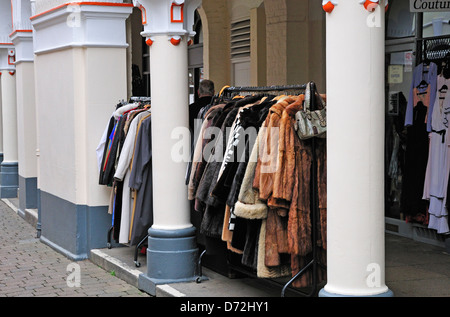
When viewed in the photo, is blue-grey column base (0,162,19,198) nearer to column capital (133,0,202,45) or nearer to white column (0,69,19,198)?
white column (0,69,19,198)

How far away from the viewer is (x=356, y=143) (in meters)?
4.91

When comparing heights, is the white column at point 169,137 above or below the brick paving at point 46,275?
above

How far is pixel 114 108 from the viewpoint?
9.16 meters

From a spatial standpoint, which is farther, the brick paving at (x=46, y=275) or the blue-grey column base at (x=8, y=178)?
the blue-grey column base at (x=8, y=178)

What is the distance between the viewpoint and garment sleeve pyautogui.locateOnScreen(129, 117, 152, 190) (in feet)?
26.4

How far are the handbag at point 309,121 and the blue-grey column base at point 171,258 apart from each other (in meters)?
2.09

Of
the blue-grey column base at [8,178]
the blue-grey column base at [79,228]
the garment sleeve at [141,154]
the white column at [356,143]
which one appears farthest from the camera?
the blue-grey column base at [8,178]

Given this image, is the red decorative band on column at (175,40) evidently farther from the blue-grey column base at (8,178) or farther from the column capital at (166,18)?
the blue-grey column base at (8,178)

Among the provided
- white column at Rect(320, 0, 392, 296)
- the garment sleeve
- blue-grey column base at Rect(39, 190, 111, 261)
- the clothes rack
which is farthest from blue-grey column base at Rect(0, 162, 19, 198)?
white column at Rect(320, 0, 392, 296)

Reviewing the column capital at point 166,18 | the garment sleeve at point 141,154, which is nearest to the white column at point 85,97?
the garment sleeve at point 141,154

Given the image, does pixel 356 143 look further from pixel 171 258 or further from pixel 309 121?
pixel 171 258

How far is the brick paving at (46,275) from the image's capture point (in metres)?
7.75

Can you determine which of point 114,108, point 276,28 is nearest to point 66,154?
point 114,108

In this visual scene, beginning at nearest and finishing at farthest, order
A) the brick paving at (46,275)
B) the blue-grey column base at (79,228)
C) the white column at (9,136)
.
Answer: the brick paving at (46,275), the blue-grey column base at (79,228), the white column at (9,136)
